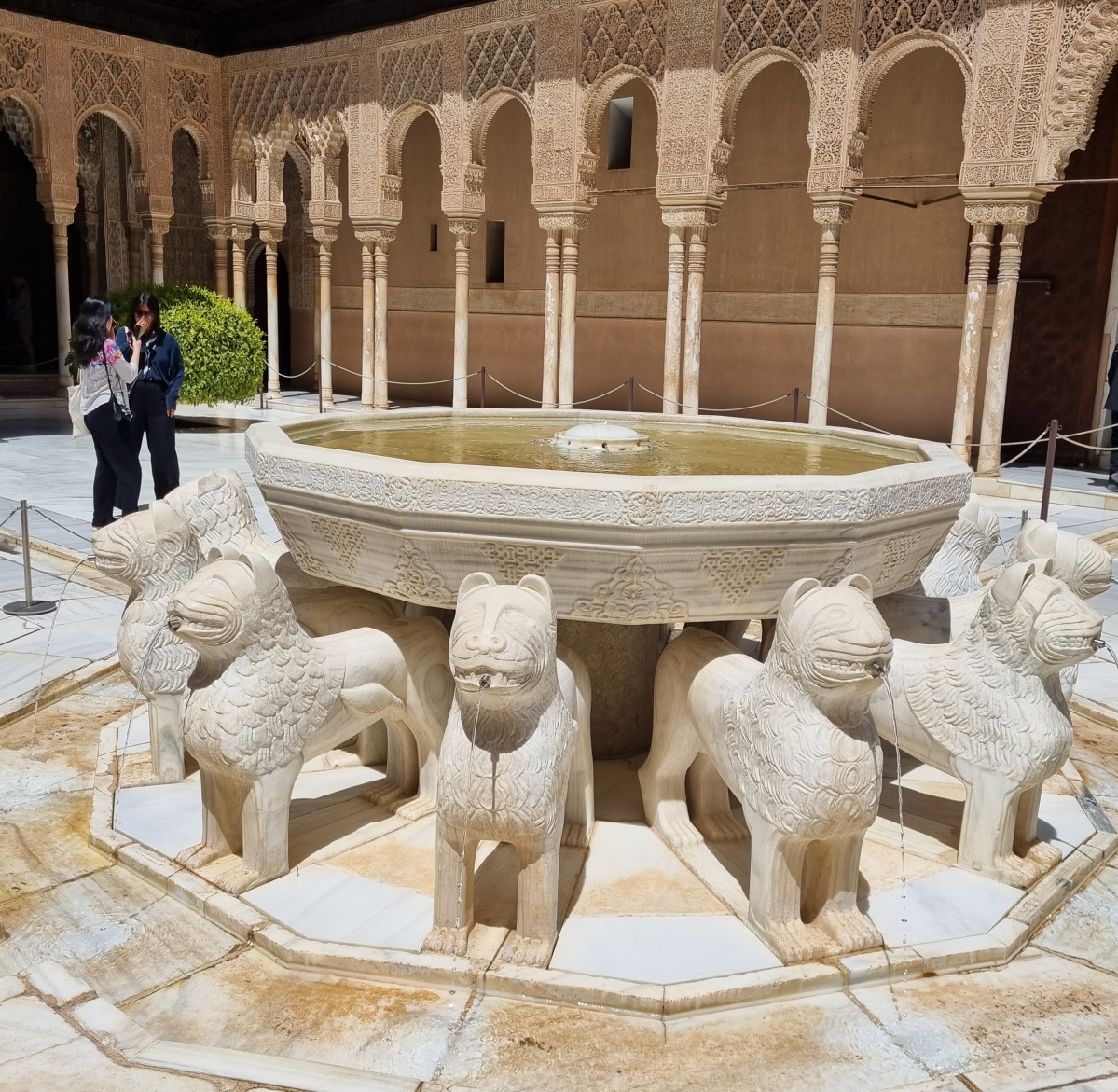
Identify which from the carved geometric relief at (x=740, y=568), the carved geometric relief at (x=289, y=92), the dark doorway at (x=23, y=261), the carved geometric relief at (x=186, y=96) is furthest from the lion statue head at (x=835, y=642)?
the dark doorway at (x=23, y=261)

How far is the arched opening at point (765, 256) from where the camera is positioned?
13570 mm

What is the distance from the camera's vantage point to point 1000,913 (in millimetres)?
2873

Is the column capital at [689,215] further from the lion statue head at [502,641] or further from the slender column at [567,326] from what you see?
the lion statue head at [502,641]

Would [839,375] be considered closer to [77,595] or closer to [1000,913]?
[77,595]

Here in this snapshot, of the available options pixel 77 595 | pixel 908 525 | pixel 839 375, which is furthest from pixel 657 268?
pixel 908 525

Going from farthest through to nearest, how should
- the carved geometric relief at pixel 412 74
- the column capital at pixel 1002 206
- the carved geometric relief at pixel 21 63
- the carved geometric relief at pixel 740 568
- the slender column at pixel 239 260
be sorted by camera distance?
the slender column at pixel 239 260 < the carved geometric relief at pixel 21 63 < the carved geometric relief at pixel 412 74 < the column capital at pixel 1002 206 < the carved geometric relief at pixel 740 568

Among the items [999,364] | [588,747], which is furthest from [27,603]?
[999,364]

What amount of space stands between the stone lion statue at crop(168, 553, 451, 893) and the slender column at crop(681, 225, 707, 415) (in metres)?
8.71

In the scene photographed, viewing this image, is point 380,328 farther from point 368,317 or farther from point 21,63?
point 21,63

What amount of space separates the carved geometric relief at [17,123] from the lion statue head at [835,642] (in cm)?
1552

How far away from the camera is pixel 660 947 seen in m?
2.66

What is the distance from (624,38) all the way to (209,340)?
5756mm

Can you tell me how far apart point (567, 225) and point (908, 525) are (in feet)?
31.8

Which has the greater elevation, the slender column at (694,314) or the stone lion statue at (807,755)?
the slender column at (694,314)
